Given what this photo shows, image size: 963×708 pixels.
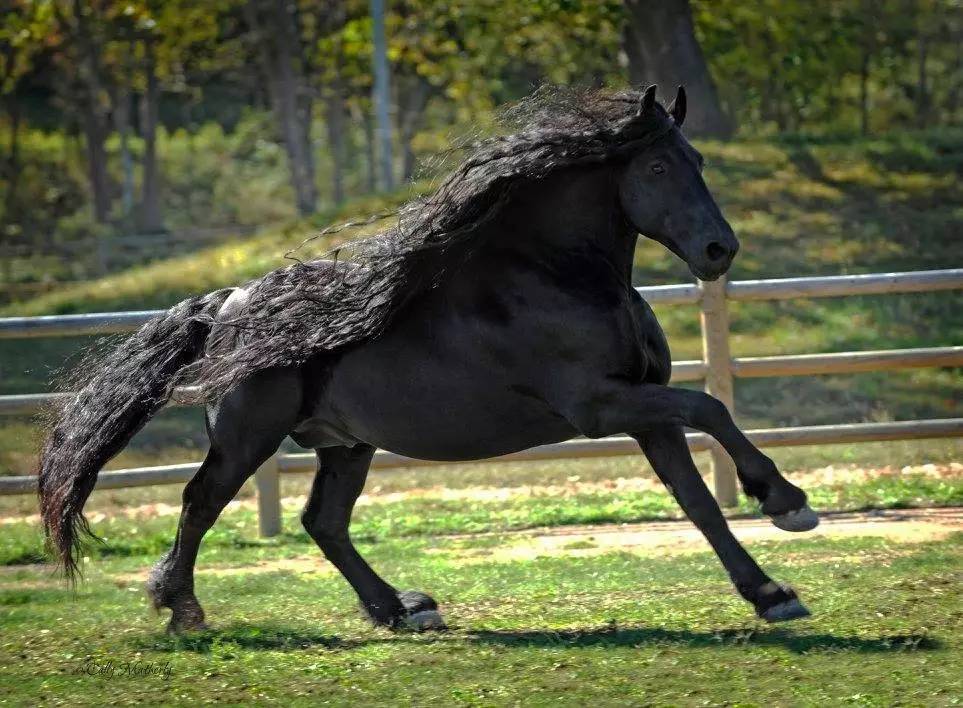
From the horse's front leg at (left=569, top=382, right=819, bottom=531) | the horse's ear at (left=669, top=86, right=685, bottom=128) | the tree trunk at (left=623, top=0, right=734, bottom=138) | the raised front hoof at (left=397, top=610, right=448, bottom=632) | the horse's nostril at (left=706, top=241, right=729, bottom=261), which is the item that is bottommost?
the raised front hoof at (left=397, top=610, right=448, bottom=632)

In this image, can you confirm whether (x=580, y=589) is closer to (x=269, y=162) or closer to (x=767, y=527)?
(x=767, y=527)

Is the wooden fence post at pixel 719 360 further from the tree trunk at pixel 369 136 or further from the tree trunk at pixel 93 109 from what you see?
the tree trunk at pixel 369 136

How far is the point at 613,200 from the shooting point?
5.92 metres

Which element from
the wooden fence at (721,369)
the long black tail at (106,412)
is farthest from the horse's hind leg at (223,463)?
the wooden fence at (721,369)

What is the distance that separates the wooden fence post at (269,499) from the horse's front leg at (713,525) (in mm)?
3885

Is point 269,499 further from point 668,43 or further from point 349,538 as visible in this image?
point 668,43

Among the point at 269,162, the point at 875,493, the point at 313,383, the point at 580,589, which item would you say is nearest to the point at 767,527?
the point at 875,493

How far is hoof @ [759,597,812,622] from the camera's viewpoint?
567 cm

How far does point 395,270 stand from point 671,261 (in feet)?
36.6

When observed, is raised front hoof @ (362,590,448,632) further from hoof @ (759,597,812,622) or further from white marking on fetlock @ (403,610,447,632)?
hoof @ (759,597,812,622)

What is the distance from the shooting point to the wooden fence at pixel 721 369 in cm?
915

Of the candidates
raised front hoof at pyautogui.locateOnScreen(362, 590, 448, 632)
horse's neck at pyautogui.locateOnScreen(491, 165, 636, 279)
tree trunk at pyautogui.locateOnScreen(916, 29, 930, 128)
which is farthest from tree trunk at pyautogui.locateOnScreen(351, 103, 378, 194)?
horse's neck at pyautogui.locateOnScreen(491, 165, 636, 279)

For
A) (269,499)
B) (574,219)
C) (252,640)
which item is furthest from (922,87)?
(252,640)

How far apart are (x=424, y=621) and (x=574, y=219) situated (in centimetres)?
181
